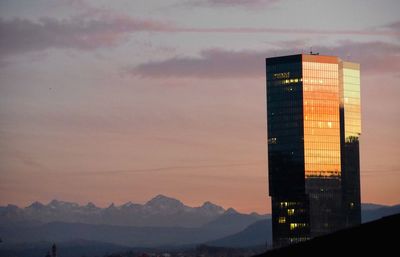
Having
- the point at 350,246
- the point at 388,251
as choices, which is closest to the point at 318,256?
the point at 350,246

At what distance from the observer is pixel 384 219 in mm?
130125

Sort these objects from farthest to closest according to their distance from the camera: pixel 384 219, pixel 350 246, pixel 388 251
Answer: pixel 384 219 < pixel 350 246 < pixel 388 251

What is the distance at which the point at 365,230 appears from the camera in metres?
127

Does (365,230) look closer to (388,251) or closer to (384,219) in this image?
(384,219)

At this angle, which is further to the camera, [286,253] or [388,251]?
[286,253]

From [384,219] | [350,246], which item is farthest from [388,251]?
[384,219]

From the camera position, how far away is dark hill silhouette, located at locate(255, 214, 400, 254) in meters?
116

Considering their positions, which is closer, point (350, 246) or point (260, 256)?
point (350, 246)

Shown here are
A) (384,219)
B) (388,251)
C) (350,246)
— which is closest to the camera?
(388,251)

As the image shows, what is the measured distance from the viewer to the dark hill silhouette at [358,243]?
381 feet

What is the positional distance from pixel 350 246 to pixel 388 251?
939cm

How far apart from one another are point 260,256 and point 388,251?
91.5 ft

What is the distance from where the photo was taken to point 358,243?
398 ft

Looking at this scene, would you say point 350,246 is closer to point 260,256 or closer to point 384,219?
point 384,219
